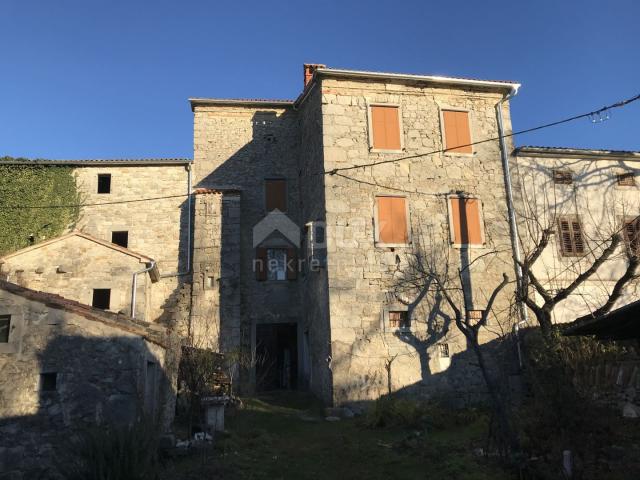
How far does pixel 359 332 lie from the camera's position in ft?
44.1

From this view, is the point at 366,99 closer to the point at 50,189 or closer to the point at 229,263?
the point at 229,263

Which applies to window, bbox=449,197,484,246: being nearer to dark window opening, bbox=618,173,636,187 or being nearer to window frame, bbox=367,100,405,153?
window frame, bbox=367,100,405,153

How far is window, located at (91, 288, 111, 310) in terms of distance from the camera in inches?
623

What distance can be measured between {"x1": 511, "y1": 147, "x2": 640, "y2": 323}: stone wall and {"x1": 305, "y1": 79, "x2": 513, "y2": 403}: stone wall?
1231 millimetres

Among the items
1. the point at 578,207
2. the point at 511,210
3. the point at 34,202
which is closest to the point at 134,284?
the point at 34,202

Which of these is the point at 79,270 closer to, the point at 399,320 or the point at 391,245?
the point at 391,245

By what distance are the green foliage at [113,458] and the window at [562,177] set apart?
1470cm

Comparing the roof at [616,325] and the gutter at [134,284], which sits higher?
the gutter at [134,284]

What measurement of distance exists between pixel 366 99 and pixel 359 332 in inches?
258

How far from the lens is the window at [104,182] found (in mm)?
18438

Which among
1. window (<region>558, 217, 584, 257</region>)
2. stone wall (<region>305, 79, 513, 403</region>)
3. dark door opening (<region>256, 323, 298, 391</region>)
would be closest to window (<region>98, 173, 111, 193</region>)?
dark door opening (<region>256, 323, 298, 391</region>)

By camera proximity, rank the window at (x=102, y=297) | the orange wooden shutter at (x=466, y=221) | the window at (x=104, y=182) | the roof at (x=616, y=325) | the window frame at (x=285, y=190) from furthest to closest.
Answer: the window at (x=104, y=182) → the window frame at (x=285, y=190) → the window at (x=102, y=297) → the orange wooden shutter at (x=466, y=221) → the roof at (x=616, y=325)

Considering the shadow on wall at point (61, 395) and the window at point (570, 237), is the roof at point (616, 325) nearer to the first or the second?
the shadow on wall at point (61, 395)

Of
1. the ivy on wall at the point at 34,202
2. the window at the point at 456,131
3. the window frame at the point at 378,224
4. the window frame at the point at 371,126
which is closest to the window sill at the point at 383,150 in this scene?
the window frame at the point at 371,126
